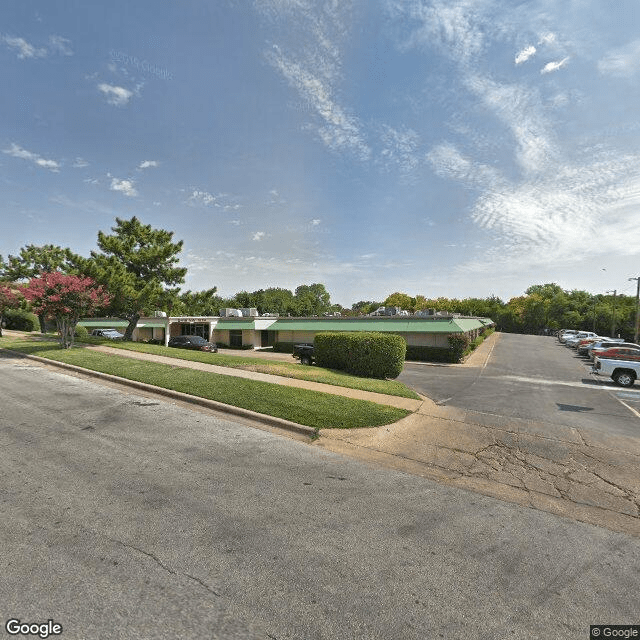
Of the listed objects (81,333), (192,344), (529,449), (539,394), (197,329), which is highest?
(197,329)

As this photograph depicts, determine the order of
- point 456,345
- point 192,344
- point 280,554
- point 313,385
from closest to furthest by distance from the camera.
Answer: point 280,554 < point 313,385 < point 456,345 < point 192,344

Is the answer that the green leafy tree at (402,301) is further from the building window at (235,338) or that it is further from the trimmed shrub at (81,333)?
the trimmed shrub at (81,333)

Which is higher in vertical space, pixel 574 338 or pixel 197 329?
pixel 574 338

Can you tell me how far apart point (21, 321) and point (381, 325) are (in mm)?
40626

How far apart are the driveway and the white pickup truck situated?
3.84m

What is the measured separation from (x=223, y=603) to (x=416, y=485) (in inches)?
135

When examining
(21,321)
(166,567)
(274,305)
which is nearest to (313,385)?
(166,567)

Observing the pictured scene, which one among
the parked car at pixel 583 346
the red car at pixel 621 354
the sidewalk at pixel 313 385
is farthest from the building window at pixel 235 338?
the parked car at pixel 583 346

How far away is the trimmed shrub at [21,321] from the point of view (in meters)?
38.5

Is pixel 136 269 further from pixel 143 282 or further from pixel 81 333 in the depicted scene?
pixel 81 333

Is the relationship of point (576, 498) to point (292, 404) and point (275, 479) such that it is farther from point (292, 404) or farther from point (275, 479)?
point (292, 404)

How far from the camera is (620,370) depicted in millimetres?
16609

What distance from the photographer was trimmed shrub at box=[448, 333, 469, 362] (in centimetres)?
2611

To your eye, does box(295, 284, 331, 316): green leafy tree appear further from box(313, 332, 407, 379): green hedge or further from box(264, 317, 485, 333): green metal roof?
box(313, 332, 407, 379): green hedge
